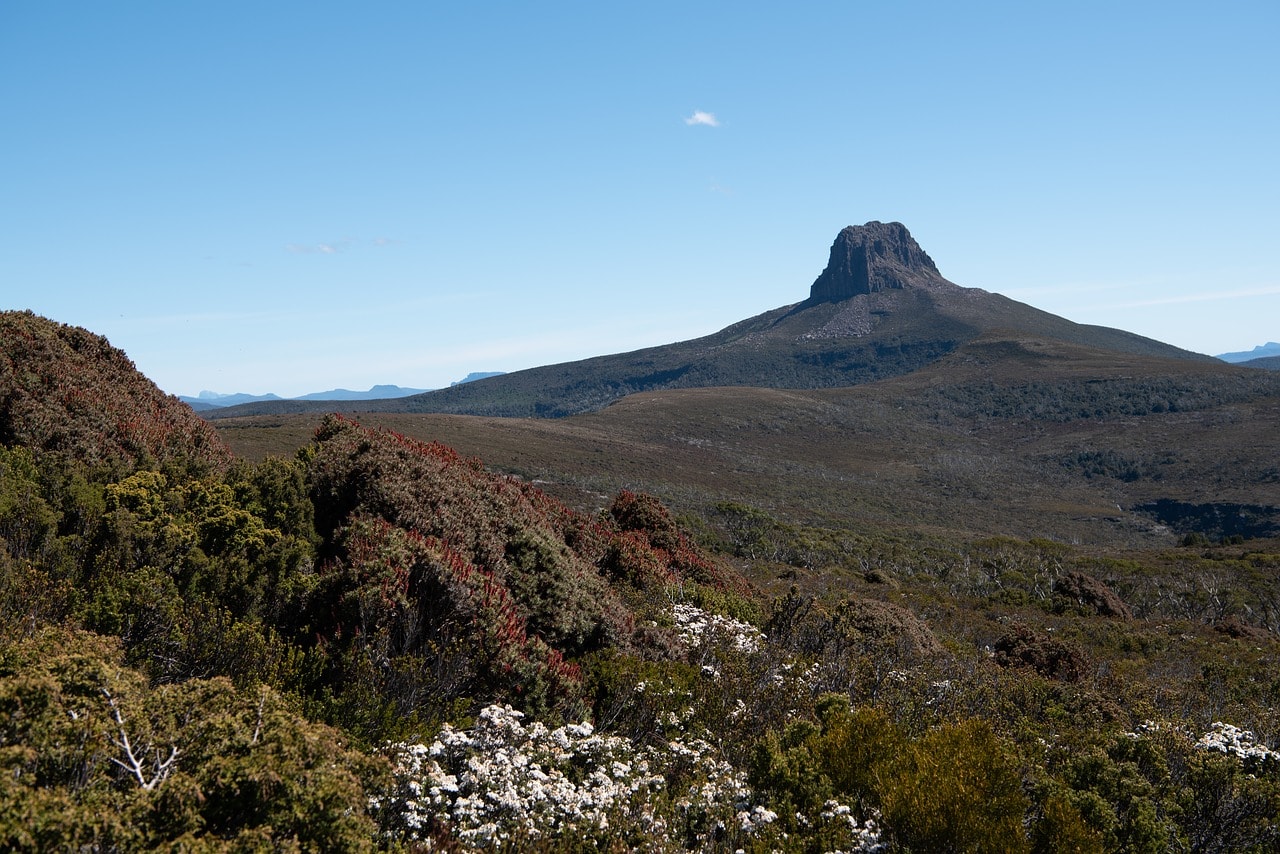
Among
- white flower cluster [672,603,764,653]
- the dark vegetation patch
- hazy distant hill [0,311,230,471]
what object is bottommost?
the dark vegetation patch

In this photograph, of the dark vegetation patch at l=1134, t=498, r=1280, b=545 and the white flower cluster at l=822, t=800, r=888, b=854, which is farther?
the dark vegetation patch at l=1134, t=498, r=1280, b=545

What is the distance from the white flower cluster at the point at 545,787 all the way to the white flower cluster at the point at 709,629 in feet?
11.3

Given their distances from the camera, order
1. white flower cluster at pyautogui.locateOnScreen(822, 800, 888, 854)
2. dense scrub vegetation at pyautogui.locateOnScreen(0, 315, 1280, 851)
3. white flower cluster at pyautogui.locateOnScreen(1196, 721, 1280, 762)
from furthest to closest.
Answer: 1. white flower cluster at pyautogui.locateOnScreen(1196, 721, 1280, 762)
2. white flower cluster at pyautogui.locateOnScreen(822, 800, 888, 854)
3. dense scrub vegetation at pyautogui.locateOnScreen(0, 315, 1280, 851)

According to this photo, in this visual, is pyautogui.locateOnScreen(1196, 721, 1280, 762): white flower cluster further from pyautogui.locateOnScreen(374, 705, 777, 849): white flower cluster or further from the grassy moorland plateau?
pyautogui.locateOnScreen(374, 705, 777, 849): white flower cluster

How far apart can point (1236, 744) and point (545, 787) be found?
7.77 metres

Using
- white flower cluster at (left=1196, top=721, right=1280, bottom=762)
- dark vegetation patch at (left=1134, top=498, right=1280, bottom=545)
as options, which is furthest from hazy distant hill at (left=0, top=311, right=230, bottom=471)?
dark vegetation patch at (left=1134, top=498, right=1280, bottom=545)

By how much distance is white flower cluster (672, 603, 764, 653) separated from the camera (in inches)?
393

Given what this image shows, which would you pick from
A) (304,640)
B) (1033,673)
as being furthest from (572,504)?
(304,640)

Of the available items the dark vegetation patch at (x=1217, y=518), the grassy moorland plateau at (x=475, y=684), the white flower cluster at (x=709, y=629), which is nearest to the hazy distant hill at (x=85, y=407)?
the grassy moorland plateau at (x=475, y=684)

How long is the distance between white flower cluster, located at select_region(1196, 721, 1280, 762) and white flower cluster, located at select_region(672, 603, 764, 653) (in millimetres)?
4919

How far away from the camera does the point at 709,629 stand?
10.5 meters

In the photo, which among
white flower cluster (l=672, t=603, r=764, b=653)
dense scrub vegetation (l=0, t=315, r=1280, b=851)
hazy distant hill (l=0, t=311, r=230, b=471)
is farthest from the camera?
hazy distant hill (l=0, t=311, r=230, b=471)

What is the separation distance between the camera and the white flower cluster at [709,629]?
32.7ft

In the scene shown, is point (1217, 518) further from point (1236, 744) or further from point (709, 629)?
point (709, 629)
